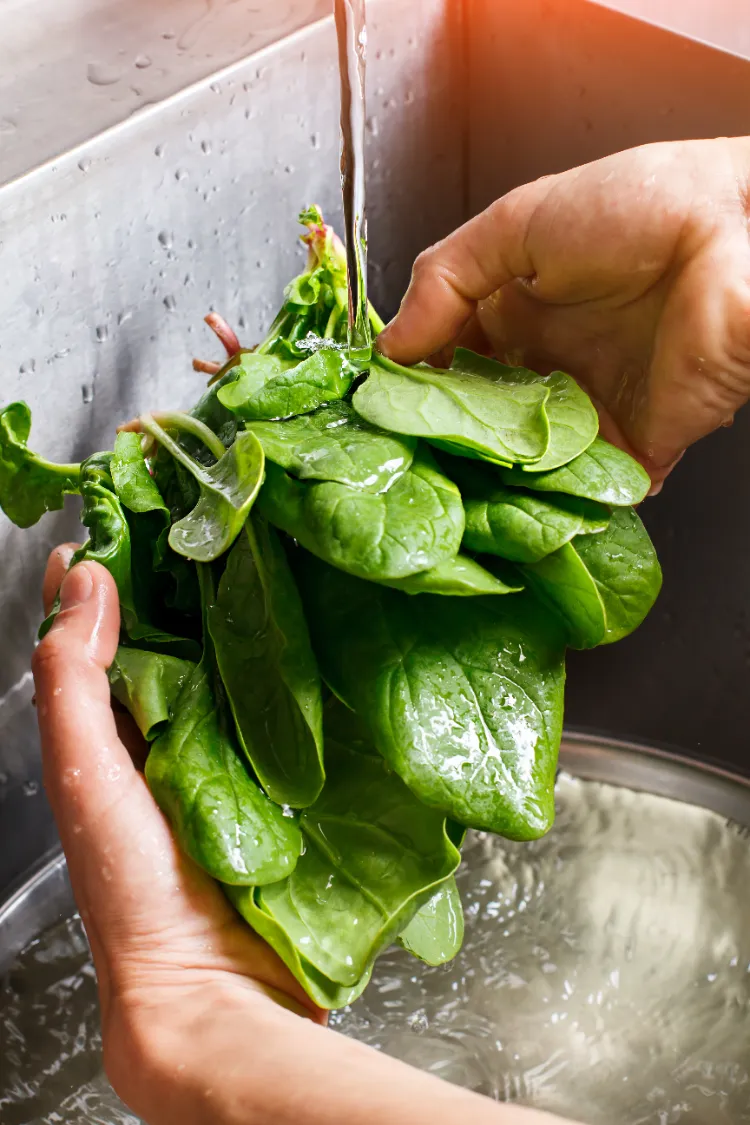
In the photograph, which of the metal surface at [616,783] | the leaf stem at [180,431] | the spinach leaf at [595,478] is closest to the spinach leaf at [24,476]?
the leaf stem at [180,431]

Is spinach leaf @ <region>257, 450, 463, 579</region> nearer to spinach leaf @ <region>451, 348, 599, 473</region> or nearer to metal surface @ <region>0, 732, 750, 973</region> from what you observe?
spinach leaf @ <region>451, 348, 599, 473</region>

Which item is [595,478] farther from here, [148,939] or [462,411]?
[148,939]

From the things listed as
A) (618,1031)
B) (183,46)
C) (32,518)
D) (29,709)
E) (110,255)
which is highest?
(183,46)

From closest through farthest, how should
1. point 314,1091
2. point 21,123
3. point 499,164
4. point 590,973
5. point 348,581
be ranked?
point 314,1091
point 348,581
point 21,123
point 590,973
point 499,164

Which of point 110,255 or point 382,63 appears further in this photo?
point 382,63

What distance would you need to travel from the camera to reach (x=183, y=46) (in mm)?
931

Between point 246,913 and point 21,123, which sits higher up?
point 21,123

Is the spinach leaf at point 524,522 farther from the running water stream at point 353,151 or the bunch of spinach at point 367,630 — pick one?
the running water stream at point 353,151

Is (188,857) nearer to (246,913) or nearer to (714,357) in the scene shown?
(246,913)

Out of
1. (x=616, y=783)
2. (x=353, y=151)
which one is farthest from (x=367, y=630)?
(x=616, y=783)

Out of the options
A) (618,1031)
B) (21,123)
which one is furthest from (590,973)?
(21,123)

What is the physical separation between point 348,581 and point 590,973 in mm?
542

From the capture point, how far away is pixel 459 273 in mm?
751

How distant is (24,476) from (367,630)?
28cm
